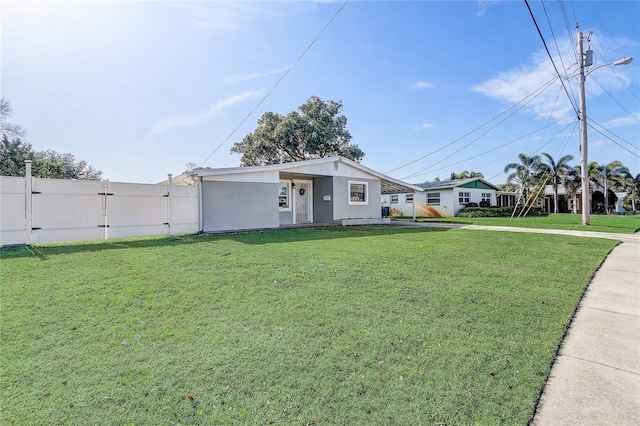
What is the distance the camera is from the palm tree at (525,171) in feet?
108

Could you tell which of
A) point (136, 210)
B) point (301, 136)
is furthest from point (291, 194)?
point (301, 136)

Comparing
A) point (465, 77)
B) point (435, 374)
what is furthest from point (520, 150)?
point (435, 374)

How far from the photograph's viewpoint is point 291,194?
15.2 meters

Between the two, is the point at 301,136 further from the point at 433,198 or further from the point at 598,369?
the point at 598,369

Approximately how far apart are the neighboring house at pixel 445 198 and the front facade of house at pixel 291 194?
33.1ft

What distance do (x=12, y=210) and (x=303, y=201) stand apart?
10796 mm

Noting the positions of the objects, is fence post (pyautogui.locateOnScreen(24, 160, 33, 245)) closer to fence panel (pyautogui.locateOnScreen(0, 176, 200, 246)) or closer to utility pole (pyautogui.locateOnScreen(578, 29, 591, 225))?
fence panel (pyautogui.locateOnScreen(0, 176, 200, 246))

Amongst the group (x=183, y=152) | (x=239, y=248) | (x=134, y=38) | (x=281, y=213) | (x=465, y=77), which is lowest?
(x=239, y=248)

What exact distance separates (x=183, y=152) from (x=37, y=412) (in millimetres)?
20448

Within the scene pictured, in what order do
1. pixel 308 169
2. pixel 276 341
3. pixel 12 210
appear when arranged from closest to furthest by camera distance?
pixel 276 341
pixel 12 210
pixel 308 169

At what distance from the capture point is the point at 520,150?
3353 centimetres

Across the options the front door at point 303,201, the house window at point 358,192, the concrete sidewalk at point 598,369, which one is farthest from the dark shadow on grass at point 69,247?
the house window at point 358,192

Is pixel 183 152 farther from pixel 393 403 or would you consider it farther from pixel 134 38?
pixel 393 403

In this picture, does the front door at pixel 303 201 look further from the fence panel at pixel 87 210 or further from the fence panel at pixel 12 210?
the fence panel at pixel 12 210
